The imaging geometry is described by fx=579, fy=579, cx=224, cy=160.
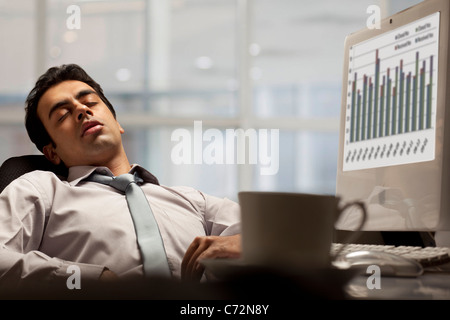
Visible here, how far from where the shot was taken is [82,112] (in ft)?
5.29

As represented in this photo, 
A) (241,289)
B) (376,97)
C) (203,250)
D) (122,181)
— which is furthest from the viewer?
(122,181)

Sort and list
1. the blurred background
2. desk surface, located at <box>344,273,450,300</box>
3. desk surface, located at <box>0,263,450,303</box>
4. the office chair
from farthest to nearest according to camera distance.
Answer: the blurred background → the office chair → desk surface, located at <box>344,273,450,300</box> → desk surface, located at <box>0,263,450,303</box>

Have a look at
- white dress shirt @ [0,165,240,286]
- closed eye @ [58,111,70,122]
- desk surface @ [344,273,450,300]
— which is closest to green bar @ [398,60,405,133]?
desk surface @ [344,273,450,300]

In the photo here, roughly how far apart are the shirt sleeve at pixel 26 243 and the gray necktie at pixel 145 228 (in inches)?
7.7

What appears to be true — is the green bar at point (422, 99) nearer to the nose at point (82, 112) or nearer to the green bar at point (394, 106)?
the green bar at point (394, 106)

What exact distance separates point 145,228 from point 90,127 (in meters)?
0.42

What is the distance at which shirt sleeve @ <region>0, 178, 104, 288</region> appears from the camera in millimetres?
1020

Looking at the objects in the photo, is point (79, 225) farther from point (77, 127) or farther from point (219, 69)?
point (219, 69)

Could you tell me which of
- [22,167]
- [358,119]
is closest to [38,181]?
[22,167]

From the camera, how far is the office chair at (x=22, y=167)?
1.46 metres

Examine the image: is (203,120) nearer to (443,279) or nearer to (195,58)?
(195,58)

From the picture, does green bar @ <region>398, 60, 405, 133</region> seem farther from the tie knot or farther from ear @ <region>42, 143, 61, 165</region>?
ear @ <region>42, 143, 61, 165</region>
